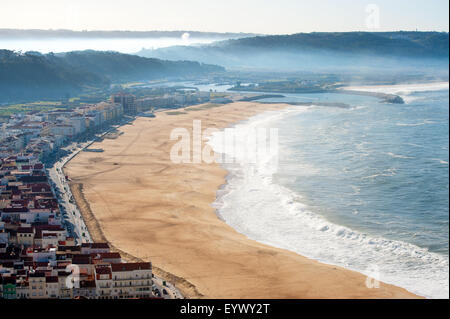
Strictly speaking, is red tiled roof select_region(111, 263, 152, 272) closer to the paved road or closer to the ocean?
the paved road

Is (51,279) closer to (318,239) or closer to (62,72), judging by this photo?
(318,239)

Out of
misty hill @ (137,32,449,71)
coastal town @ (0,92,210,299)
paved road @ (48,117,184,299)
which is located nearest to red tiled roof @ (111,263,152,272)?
coastal town @ (0,92,210,299)

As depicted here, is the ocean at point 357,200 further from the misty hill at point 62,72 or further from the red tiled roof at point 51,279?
the misty hill at point 62,72

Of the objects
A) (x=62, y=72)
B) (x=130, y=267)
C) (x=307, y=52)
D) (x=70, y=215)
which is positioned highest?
(x=307, y=52)

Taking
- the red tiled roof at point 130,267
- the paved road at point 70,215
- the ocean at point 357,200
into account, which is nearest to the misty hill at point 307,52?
the ocean at point 357,200

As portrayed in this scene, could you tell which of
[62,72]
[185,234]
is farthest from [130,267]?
[62,72]
